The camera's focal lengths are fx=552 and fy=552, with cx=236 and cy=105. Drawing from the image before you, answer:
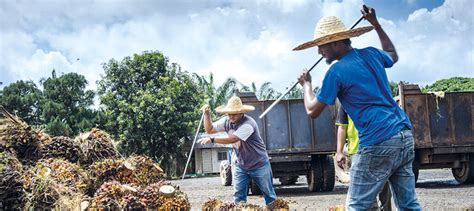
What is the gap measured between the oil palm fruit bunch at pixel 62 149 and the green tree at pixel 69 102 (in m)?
21.4

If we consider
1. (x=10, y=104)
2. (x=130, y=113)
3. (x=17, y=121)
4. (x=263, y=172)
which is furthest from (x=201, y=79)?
(x=263, y=172)

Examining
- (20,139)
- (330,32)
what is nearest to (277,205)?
(330,32)

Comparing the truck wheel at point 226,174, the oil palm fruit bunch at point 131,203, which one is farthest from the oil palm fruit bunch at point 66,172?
the truck wheel at point 226,174

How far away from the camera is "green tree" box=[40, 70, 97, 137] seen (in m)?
30.3

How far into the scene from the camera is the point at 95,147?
8.83 meters

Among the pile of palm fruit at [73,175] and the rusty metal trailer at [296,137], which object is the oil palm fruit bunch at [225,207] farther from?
the rusty metal trailer at [296,137]

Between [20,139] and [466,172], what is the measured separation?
1008 centimetres

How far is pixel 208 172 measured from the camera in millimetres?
36938

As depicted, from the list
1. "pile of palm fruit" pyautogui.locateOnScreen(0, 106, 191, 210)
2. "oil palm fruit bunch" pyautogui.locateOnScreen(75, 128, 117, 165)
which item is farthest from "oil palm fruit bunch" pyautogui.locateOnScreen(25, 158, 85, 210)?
"oil palm fruit bunch" pyautogui.locateOnScreen(75, 128, 117, 165)

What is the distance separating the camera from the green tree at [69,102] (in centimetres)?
3028

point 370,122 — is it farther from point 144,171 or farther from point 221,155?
point 221,155

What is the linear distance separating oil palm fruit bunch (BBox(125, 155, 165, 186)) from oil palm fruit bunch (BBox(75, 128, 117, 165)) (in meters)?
0.52

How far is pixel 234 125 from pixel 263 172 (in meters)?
0.67

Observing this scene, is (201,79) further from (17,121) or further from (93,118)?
(17,121)
